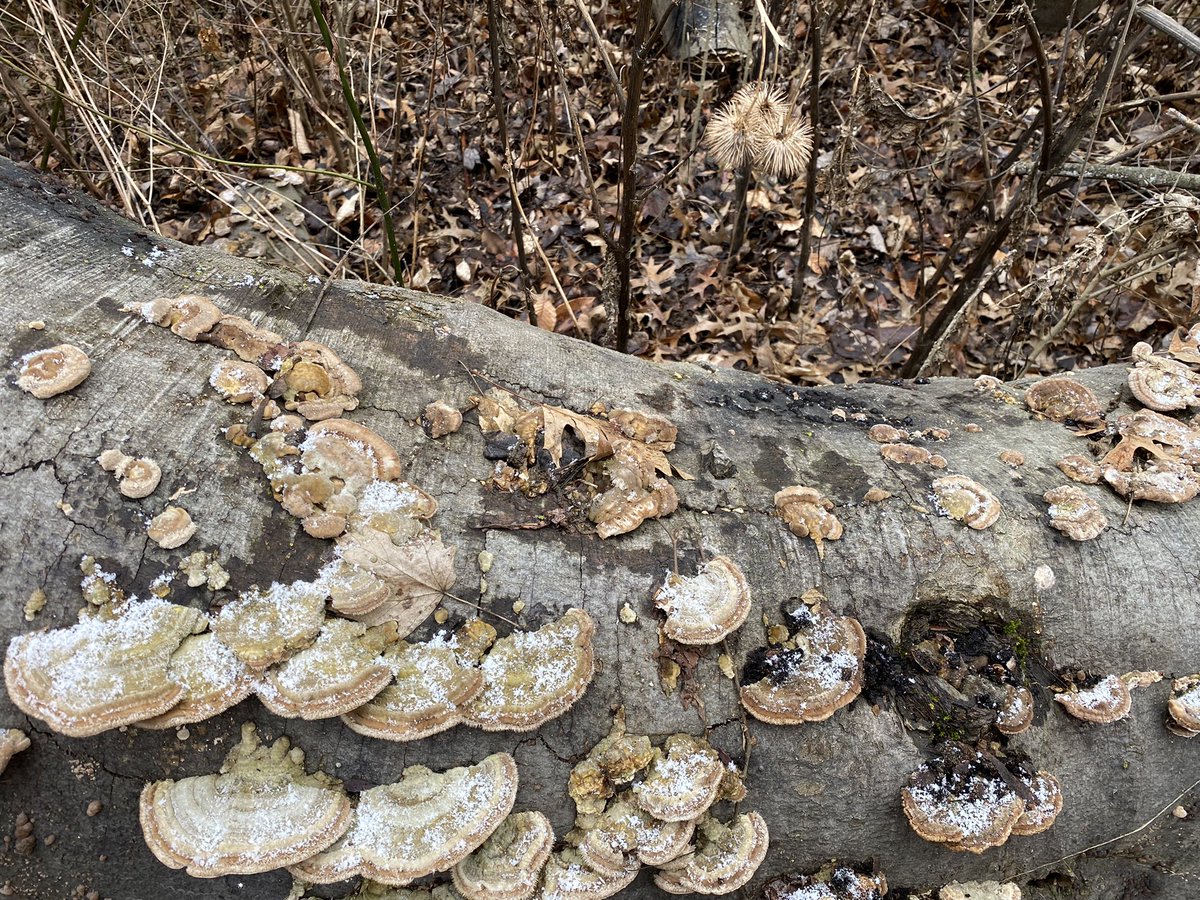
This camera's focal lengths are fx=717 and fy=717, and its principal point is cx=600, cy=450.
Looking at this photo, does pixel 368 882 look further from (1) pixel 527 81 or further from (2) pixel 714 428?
(1) pixel 527 81

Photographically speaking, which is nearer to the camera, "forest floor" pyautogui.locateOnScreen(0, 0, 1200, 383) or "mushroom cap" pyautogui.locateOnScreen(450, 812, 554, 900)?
"mushroom cap" pyautogui.locateOnScreen(450, 812, 554, 900)

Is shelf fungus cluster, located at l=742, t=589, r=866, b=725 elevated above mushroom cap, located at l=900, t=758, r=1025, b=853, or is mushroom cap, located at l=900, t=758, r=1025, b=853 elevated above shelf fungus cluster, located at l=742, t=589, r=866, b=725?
shelf fungus cluster, located at l=742, t=589, r=866, b=725

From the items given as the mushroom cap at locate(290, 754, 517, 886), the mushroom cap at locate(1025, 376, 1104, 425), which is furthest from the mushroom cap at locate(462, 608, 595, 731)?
the mushroom cap at locate(1025, 376, 1104, 425)

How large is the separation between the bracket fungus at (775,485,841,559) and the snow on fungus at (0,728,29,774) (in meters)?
2.20

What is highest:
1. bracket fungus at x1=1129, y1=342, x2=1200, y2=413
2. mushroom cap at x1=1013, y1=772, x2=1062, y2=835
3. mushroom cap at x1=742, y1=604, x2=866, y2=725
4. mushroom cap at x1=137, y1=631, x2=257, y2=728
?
bracket fungus at x1=1129, y1=342, x2=1200, y2=413

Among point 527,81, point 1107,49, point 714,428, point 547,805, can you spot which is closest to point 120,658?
point 547,805

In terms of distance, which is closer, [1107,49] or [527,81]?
[1107,49]

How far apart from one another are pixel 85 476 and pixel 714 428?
194 cm

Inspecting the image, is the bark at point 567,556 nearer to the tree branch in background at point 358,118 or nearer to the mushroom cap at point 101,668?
the mushroom cap at point 101,668

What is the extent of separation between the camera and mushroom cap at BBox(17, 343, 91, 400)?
Result: 2.00m

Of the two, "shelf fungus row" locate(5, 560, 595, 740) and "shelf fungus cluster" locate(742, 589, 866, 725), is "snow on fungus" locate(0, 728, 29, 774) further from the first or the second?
"shelf fungus cluster" locate(742, 589, 866, 725)

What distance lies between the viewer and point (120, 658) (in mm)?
1776

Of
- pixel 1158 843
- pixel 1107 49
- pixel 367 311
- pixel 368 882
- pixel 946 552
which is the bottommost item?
pixel 1158 843

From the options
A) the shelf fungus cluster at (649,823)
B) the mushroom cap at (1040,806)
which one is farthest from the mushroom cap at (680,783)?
the mushroom cap at (1040,806)
